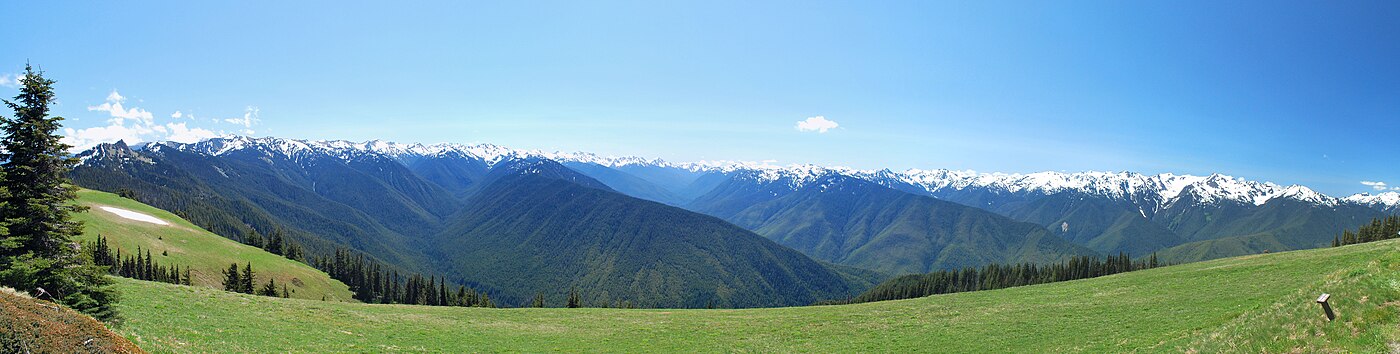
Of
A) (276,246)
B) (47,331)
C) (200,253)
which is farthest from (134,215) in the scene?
(47,331)

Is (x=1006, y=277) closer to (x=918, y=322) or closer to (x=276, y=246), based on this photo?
(x=918, y=322)

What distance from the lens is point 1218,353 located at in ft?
57.6

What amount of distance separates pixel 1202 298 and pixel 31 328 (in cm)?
5467

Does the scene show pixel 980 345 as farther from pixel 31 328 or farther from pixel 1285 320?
pixel 31 328

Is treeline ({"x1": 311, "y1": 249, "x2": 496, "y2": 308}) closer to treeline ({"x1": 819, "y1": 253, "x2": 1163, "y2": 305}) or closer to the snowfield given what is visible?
the snowfield

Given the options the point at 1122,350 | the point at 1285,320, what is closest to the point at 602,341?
the point at 1122,350

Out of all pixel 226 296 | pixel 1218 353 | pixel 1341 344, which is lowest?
pixel 226 296

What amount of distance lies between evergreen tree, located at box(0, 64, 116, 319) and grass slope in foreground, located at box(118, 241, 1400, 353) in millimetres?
2655

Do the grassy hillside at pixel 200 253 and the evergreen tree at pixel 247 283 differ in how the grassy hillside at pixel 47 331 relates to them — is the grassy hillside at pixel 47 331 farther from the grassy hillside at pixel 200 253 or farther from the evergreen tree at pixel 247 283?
the grassy hillside at pixel 200 253

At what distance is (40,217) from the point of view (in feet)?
74.7

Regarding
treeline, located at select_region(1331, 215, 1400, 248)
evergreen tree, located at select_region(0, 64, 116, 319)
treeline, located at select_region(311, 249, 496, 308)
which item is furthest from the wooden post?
treeline, located at select_region(1331, 215, 1400, 248)

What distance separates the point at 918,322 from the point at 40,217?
1916 inches

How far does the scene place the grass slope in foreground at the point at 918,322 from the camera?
17312 mm

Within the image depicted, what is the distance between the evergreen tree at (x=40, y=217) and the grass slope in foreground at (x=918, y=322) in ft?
8.71
